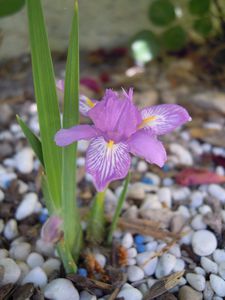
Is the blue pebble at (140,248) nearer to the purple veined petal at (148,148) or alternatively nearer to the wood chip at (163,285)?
the wood chip at (163,285)

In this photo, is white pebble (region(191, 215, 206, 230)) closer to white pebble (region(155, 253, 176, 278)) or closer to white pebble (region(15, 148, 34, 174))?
white pebble (region(155, 253, 176, 278))

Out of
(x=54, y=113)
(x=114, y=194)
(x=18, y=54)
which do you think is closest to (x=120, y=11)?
(x=18, y=54)

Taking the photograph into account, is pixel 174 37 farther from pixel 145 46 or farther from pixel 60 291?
pixel 60 291

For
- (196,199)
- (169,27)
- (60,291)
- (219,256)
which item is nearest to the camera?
(60,291)

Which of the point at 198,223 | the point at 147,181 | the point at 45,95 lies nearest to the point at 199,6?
the point at 147,181

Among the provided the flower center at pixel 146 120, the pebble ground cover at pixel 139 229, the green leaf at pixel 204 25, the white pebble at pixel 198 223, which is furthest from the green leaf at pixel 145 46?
the flower center at pixel 146 120
